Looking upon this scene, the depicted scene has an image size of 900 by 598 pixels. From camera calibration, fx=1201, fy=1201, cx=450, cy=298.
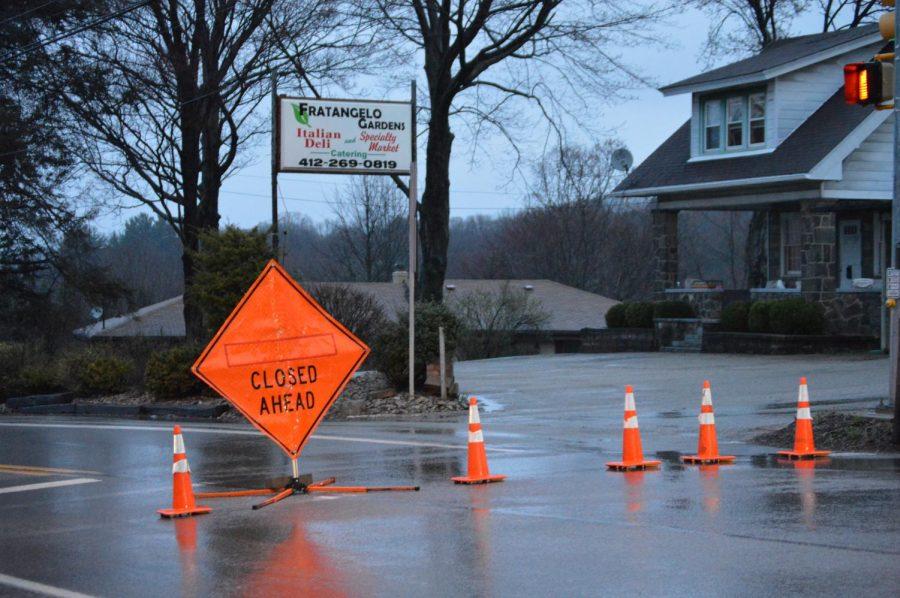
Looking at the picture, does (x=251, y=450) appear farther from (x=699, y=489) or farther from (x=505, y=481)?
(x=699, y=489)

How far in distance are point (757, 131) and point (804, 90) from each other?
157 centimetres

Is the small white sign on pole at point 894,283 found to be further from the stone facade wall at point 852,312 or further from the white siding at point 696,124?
the white siding at point 696,124

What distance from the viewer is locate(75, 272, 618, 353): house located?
50278 millimetres

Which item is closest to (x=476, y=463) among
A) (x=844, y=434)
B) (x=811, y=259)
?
(x=844, y=434)

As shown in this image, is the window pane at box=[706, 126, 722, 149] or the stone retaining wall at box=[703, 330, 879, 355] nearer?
the stone retaining wall at box=[703, 330, 879, 355]

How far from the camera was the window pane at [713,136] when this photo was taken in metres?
33.0

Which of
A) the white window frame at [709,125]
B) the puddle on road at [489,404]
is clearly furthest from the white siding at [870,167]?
the puddle on road at [489,404]

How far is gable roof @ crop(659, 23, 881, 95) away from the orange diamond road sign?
2241 centimetres

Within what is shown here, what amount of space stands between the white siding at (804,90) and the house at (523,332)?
19101mm

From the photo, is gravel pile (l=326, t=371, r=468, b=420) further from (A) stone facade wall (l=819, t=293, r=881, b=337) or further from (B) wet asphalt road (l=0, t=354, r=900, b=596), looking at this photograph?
(A) stone facade wall (l=819, t=293, r=881, b=337)

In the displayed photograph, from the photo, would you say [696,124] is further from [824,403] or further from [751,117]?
[824,403]

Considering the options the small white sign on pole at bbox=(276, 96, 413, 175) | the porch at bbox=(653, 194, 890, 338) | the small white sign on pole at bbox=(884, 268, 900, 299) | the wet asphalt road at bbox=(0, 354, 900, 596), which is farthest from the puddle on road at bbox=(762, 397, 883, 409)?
the porch at bbox=(653, 194, 890, 338)

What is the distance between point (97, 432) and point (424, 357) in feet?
20.2

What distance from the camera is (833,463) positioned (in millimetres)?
12383
